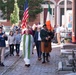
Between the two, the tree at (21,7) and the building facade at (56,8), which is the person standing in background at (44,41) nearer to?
the building facade at (56,8)

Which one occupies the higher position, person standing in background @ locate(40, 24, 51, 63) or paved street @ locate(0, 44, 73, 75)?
person standing in background @ locate(40, 24, 51, 63)

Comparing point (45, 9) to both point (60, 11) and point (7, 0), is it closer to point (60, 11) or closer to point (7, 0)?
point (60, 11)

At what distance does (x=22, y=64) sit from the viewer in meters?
18.5

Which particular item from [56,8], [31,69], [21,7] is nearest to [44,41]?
[31,69]

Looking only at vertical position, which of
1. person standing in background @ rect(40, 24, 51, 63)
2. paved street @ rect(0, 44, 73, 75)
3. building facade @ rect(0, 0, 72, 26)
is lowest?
paved street @ rect(0, 44, 73, 75)

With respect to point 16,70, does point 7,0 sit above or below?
above

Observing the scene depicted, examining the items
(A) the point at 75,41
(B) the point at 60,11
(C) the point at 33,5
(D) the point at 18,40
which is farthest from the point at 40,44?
(B) the point at 60,11

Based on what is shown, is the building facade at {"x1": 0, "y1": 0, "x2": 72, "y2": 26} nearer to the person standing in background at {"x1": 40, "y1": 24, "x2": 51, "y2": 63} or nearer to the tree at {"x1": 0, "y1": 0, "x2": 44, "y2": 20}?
the tree at {"x1": 0, "y1": 0, "x2": 44, "y2": 20}

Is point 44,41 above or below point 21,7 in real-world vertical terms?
below

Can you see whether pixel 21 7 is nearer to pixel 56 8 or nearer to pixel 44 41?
pixel 56 8

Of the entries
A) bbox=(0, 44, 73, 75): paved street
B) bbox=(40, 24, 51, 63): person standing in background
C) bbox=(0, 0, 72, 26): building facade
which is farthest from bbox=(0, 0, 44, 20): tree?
bbox=(40, 24, 51, 63): person standing in background

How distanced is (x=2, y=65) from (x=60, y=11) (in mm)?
48434

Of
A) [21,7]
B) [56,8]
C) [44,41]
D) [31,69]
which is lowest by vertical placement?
[31,69]

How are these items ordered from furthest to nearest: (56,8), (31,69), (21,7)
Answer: (56,8) → (21,7) → (31,69)
